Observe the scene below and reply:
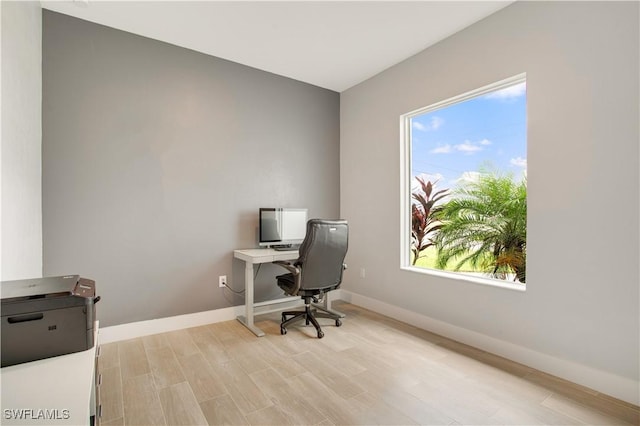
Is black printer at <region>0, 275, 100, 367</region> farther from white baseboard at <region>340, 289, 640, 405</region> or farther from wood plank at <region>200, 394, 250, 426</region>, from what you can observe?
white baseboard at <region>340, 289, 640, 405</region>

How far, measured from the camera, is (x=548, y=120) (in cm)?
218

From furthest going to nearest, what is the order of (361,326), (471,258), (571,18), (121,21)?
(361,326), (471,258), (121,21), (571,18)

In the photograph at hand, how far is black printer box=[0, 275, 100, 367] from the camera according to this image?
904 mm

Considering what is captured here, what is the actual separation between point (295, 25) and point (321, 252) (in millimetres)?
1982

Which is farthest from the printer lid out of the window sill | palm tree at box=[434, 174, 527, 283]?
palm tree at box=[434, 174, 527, 283]

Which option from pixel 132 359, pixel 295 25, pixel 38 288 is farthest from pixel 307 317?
pixel 295 25

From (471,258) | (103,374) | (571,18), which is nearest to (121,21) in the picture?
(103,374)

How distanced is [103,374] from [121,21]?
Answer: 2.78m

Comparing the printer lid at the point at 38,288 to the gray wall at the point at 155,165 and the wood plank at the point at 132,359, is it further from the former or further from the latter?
the gray wall at the point at 155,165

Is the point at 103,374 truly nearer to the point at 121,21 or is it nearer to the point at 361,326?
the point at 361,326

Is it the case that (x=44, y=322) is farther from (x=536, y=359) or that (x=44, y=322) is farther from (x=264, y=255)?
(x=536, y=359)

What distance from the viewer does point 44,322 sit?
0.95m

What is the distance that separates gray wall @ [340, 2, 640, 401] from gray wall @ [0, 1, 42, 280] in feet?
10.0

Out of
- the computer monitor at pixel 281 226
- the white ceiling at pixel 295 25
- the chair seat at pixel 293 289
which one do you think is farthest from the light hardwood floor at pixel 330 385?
the white ceiling at pixel 295 25
